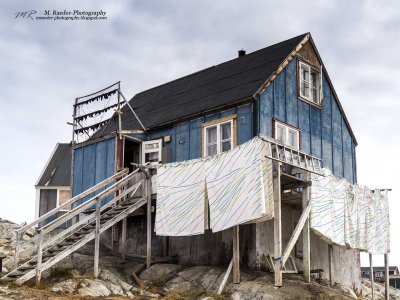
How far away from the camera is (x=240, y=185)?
1997 cm

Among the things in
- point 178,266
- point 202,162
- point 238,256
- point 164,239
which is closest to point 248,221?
point 238,256

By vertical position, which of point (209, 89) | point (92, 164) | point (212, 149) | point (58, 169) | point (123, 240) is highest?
point (209, 89)

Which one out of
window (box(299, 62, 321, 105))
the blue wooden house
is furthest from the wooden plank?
window (box(299, 62, 321, 105))

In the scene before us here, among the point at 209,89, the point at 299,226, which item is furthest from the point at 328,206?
the point at 209,89

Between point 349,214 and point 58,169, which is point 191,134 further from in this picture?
point 58,169

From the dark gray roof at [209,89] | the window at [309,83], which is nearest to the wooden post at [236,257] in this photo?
the dark gray roof at [209,89]

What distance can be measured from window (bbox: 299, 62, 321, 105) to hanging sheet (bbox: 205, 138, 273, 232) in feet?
20.0

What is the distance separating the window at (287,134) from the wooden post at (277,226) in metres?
3.68

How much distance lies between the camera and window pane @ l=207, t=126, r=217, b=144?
928 inches

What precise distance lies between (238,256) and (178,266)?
12.0ft

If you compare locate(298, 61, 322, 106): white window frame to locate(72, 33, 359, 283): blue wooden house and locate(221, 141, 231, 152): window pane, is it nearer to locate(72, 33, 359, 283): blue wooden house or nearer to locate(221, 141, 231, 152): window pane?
locate(72, 33, 359, 283): blue wooden house

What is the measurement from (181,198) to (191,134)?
337 centimetres

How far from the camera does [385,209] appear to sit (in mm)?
25453

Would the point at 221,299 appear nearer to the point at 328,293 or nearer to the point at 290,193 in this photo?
the point at 328,293
